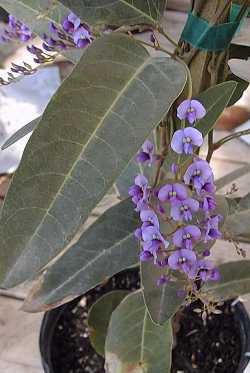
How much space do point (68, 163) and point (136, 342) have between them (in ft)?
1.17

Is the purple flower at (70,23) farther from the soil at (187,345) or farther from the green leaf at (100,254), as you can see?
the soil at (187,345)

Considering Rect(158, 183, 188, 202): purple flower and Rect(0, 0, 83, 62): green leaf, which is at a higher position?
Rect(0, 0, 83, 62): green leaf

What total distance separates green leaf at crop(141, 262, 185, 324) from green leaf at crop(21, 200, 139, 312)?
0.07 meters

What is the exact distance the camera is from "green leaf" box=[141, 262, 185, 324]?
2.10ft

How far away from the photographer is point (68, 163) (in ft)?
1.45

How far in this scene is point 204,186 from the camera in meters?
0.50

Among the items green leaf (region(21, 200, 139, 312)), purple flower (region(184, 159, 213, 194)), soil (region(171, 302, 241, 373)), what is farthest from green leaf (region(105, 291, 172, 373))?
purple flower (region(184, 159, 213, 194))

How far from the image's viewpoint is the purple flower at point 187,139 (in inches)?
18.7

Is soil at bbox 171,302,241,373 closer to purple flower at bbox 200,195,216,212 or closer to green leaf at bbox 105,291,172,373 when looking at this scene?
green leaf at bbox 105,291,172,373

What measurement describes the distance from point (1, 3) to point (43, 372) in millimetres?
587

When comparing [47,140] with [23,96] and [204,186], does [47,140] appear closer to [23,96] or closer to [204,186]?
[204,186]

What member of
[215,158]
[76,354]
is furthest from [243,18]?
[215,158]

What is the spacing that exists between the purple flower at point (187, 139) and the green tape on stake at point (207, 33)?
0.29ft

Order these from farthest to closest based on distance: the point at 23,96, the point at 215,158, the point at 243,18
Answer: the point at 23,96, the point at 215,158, the point at 243,18
